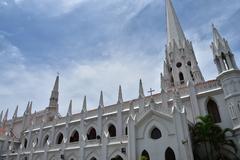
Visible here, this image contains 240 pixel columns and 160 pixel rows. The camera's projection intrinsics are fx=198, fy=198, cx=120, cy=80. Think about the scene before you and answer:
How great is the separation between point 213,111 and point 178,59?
58.7 feet

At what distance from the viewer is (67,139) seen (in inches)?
1142

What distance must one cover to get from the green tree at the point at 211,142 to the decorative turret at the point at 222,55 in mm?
6568

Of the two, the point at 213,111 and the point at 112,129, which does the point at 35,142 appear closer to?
the point at 112,129

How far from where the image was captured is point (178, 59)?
1476 inches

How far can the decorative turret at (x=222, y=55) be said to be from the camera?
20891 mm

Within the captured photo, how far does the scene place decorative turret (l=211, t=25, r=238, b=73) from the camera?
68.5 feet

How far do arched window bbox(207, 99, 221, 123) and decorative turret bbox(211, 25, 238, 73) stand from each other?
3.58m

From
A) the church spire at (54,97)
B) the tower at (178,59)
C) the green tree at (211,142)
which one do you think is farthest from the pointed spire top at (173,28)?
the church spire at (54,97)

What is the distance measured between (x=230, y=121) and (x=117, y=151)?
12182 mm

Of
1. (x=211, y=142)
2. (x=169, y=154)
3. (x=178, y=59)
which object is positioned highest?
(x=178, y=59)

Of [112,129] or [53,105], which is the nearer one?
[112,129]

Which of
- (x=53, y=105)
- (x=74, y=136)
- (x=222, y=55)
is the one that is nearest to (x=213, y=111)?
(x=222, y=55)

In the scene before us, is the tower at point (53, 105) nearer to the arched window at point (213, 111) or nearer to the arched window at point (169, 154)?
the arched window at point (169, 154)

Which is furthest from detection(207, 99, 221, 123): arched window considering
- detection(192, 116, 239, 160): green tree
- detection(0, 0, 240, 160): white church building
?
detection(192, 116, 239, 160): green tree
